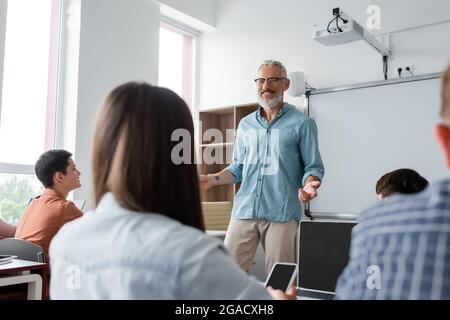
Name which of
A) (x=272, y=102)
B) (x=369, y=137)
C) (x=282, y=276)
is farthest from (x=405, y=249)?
(x=369, y=137)

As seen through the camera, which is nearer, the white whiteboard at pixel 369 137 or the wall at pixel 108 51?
the white whiteboard at pixel 369 137

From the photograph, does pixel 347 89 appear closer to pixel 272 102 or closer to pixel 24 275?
pixel 272 102

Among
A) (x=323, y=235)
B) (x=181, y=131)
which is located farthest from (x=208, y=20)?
(x=181, y=131)

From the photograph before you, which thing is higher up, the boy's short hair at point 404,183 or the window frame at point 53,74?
the window frame at point 53,74

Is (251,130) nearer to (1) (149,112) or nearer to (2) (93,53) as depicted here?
(1) (149,112)

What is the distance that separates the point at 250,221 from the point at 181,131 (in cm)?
154

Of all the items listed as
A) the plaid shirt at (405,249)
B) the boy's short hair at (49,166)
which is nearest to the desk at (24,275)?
the boy's short hair at (49,166)

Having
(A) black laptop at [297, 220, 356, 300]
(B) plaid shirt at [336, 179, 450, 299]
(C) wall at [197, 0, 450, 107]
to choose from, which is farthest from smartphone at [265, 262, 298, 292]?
(C) wall at [197, 0, 450, 107]

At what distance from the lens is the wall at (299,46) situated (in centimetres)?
359

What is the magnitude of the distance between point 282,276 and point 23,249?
1.41 metres

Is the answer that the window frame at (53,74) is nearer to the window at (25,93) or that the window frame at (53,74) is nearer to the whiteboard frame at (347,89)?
the window at (25,93)

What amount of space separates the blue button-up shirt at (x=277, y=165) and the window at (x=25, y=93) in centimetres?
200

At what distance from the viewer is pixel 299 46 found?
14.1ft
